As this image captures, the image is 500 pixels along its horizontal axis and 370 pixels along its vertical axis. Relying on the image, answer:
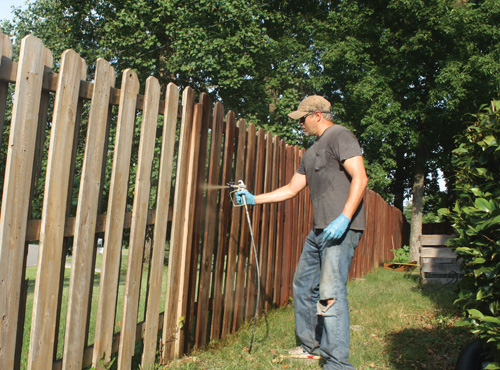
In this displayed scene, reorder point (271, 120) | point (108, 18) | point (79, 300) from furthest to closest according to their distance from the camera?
point (271, 120)
point (108, 18)
point (79, 300)

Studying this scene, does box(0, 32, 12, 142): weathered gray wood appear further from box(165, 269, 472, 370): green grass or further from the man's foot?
the man's foot

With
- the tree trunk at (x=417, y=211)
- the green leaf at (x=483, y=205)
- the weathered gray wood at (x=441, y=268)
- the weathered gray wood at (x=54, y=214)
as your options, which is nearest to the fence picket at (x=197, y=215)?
the weathered gray wood at (x=54, y=214)

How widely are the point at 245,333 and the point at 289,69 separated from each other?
689 inches

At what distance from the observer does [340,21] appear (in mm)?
19078

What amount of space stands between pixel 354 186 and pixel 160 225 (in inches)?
53.5

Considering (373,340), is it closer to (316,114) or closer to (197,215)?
(197,215)

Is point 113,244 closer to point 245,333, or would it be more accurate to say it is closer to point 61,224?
point 61,224

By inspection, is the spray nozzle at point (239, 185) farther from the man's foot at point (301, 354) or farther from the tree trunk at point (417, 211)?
the tree trunk at point (417, 211)

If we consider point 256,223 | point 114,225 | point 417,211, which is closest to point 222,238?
point 256,223

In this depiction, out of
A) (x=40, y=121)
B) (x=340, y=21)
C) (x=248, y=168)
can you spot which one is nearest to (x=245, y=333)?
(x=248, y=168)

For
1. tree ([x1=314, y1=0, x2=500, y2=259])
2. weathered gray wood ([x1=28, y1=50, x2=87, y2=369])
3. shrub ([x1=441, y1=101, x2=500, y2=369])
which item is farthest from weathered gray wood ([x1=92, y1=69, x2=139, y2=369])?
tree ([x1=314, y1=0, x2=500, y2=259])

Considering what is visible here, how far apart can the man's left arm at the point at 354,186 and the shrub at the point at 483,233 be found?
0.57 meters

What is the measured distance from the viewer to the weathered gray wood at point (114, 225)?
8.92 ft

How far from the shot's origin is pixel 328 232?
323 cm
